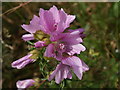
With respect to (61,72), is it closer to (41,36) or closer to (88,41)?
(41,36)

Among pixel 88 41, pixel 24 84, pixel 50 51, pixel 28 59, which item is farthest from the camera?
pixel 88 41

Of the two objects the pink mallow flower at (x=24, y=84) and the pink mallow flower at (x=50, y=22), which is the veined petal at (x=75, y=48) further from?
the pink mallow flower at (x=24, y=84)

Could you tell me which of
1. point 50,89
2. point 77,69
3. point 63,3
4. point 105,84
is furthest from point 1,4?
point 105,84

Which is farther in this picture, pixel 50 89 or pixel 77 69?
pixel 50 89

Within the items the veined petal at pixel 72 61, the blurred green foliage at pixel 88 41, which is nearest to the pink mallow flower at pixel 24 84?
the blurred green foliage at pixel 88 41

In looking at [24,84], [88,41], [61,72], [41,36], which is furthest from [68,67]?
[88,41]

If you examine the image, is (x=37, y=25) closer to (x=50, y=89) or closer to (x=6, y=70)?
(x=50, y=89)
